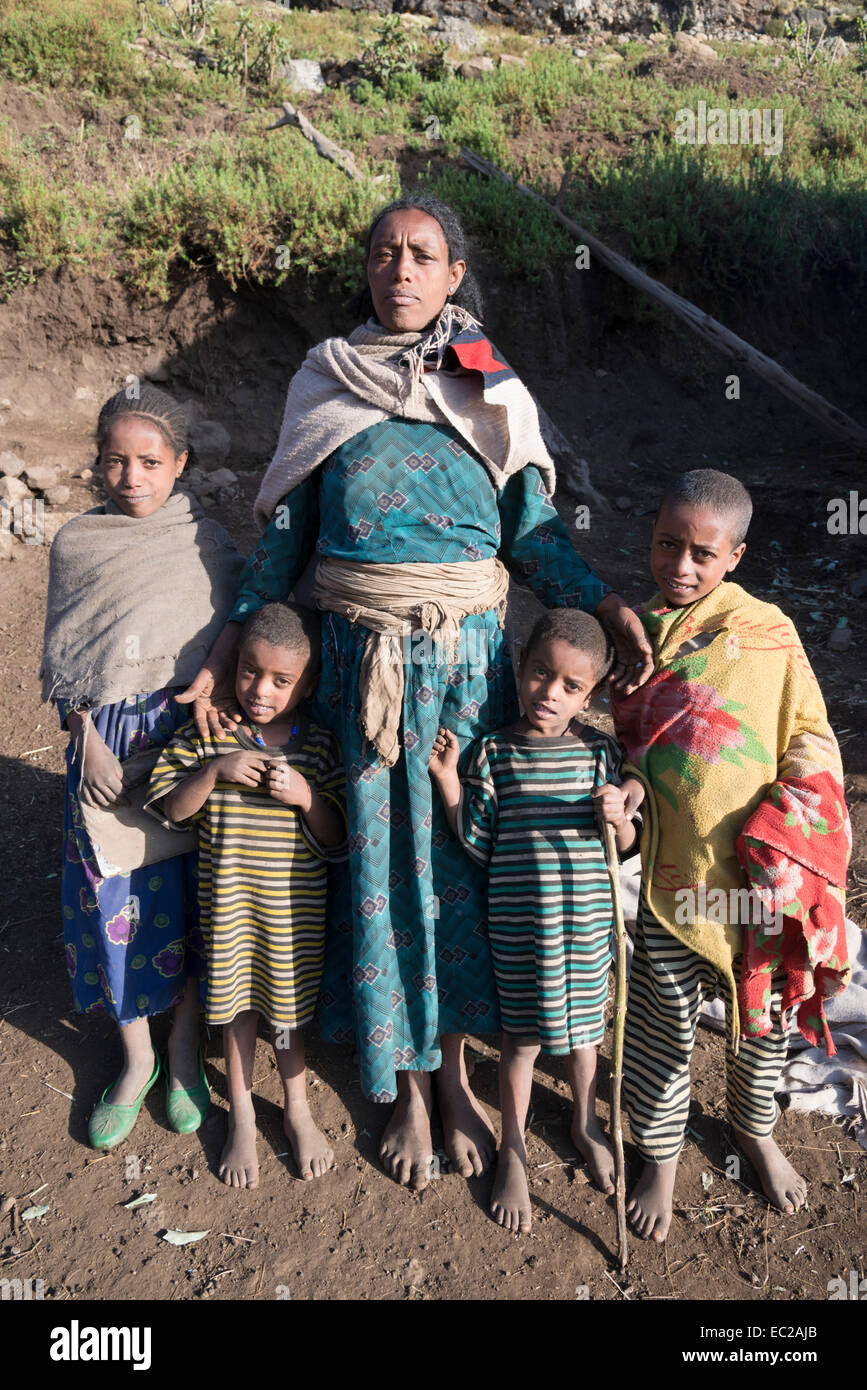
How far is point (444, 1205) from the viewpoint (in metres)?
2.29

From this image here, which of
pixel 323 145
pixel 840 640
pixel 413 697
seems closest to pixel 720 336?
pixel 840 640

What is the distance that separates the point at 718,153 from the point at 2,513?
7736mm

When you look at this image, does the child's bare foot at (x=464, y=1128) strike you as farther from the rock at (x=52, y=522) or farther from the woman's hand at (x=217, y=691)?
the rock at (x=52, y=522)

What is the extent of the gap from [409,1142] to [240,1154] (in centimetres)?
43

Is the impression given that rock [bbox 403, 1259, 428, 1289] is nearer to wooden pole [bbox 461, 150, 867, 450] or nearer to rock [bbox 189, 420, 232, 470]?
rock [bbox 189, 420, 232, 470]

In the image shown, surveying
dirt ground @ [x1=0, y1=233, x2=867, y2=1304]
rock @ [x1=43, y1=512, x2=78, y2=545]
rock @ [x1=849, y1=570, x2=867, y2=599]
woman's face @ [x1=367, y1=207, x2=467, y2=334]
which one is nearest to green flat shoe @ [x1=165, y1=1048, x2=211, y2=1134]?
dirt ground @ [x1=0, y1=233, x2=867, y2=1304]

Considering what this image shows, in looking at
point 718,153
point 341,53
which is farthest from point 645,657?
point 341,53

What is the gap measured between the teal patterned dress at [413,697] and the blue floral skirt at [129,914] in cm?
38

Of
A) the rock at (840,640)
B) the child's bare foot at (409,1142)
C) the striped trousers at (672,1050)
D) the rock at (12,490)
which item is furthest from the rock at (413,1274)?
the rock at (12,490)

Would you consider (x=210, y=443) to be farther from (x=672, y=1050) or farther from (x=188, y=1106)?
(x=672, y=1050)

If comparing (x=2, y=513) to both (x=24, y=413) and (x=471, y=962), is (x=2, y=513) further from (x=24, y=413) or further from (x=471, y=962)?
(x=471, y=962)

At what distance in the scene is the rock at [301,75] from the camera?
32.6 feet

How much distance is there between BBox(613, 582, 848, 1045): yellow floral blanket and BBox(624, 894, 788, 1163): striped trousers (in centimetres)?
11

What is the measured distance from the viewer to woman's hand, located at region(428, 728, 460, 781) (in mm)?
2191
